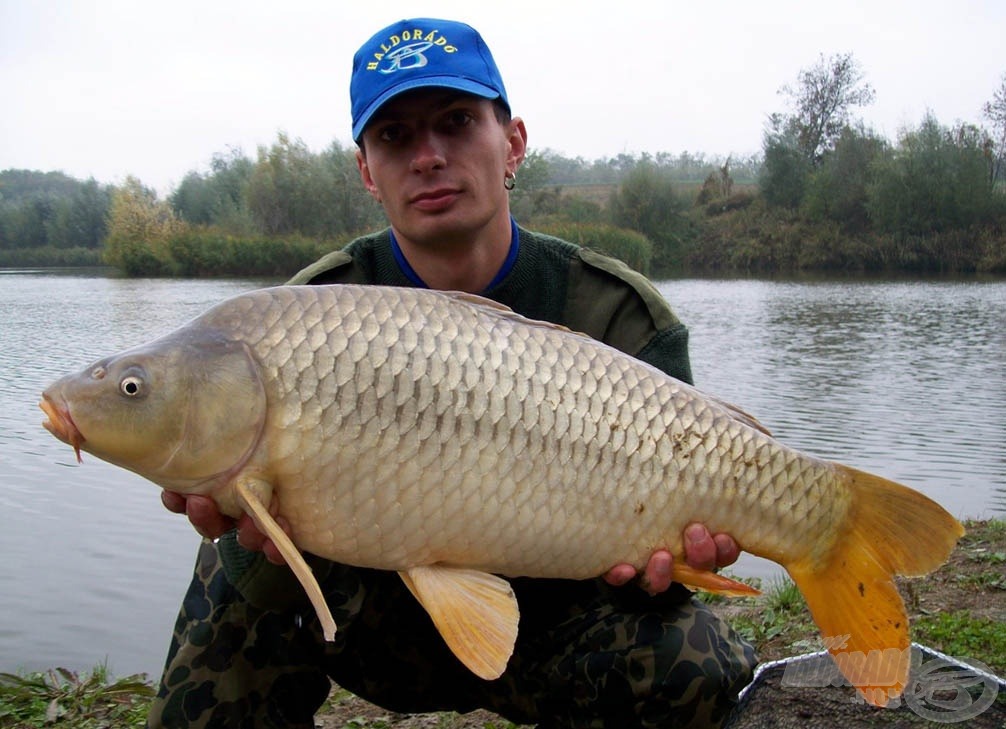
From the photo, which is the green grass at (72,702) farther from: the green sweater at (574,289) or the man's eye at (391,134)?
the man's eye at (391,134)

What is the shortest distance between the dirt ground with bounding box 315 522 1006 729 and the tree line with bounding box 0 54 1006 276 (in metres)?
19.7

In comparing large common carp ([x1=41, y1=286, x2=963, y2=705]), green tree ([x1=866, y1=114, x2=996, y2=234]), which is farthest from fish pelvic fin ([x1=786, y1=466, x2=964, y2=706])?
green tree ([x1=866, y1=114, x2=996, y2=234])

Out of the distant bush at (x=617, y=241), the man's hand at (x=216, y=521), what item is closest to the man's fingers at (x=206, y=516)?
the man's hand at (x=216, y=521)

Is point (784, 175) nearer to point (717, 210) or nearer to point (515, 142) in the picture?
point (717, 210)

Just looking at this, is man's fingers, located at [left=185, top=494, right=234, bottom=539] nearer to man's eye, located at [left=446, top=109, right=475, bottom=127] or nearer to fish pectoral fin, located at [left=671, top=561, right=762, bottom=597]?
fish pectoral fin, located at [left=671, top=561, right=762, bottom=597]

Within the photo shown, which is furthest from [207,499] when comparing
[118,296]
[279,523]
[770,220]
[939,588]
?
[770,220]

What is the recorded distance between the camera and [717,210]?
36.2 m

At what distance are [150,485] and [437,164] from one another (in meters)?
3.48

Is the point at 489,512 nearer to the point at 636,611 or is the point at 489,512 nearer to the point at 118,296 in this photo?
the point at 636,611

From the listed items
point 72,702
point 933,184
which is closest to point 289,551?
point 72,702

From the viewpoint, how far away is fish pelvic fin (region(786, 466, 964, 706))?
4.40 ft

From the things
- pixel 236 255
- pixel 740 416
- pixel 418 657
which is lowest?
pixel 418 657

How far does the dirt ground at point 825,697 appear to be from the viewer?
164 cm

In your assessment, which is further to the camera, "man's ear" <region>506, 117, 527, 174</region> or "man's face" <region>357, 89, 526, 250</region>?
"man's ear" <region>506, 117, 527, 174</region>
